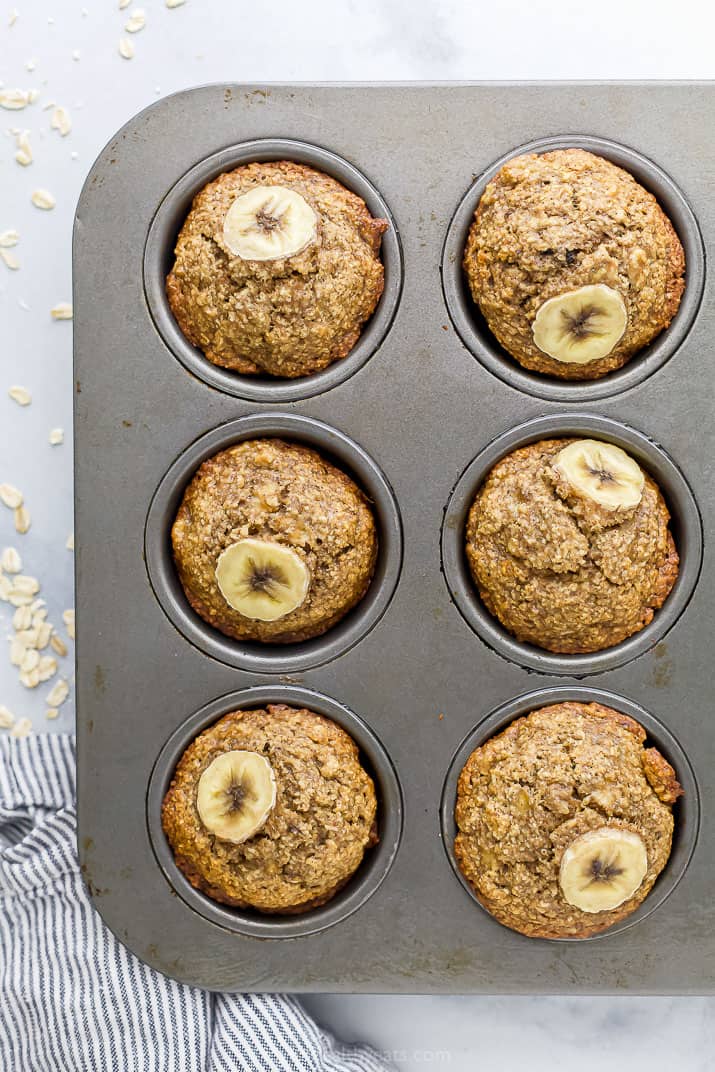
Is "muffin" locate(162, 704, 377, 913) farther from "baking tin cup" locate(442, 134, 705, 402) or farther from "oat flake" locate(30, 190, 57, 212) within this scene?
"oat flake" locate(30, 190, 57, 212)

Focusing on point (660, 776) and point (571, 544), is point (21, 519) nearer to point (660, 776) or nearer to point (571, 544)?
point (571, 544)

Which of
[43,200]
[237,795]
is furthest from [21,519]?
[237,795]

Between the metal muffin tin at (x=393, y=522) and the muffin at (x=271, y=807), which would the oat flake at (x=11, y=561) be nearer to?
the metal muffin tin at (x=393, y=522)

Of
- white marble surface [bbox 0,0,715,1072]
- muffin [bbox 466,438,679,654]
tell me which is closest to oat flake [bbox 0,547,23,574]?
white marble surface [bbox 0,0,715,1072]

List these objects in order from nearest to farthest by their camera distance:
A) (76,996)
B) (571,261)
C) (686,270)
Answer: (571,261), (686,270), (76,996)

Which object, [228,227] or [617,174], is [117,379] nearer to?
[228,227]

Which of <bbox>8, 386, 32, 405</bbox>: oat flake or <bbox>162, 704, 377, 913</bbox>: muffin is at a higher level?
<bbox>8, 386, 32, 405</bbox>: oat flake

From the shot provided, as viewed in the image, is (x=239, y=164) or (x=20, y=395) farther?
(x=20, y=395)

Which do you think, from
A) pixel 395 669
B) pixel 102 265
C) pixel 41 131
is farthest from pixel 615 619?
pixel 41 131
